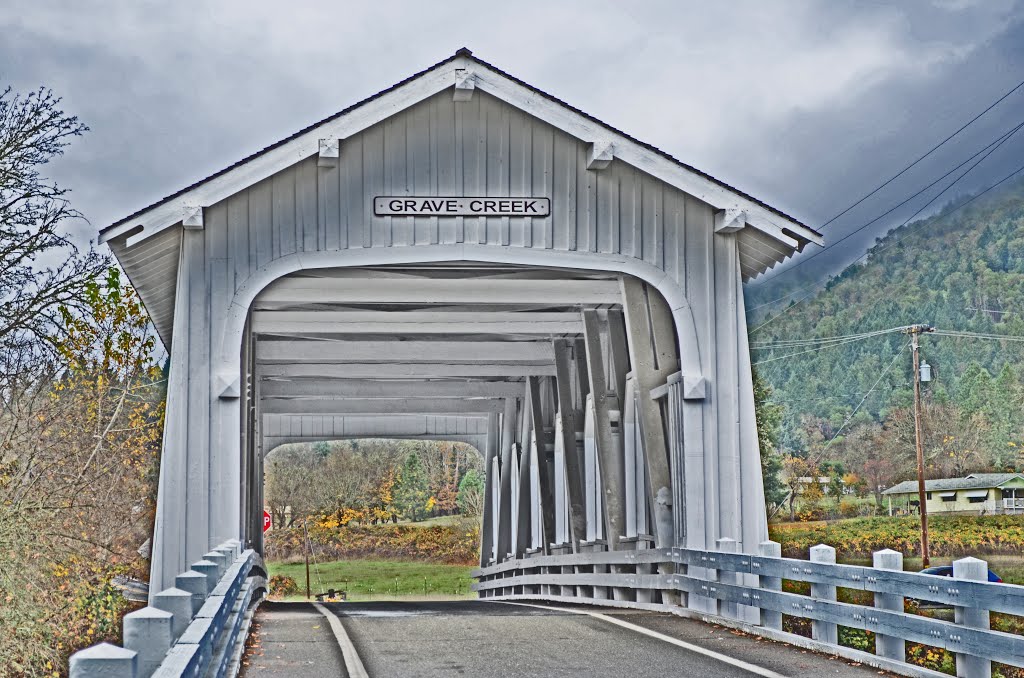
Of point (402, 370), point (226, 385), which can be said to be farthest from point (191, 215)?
point (402, 370)

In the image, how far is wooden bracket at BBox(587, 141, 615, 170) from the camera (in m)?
12.7

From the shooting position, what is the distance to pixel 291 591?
49656 mm

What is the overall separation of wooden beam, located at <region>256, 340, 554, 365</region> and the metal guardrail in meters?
11.7

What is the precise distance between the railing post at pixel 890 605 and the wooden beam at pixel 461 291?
728cm

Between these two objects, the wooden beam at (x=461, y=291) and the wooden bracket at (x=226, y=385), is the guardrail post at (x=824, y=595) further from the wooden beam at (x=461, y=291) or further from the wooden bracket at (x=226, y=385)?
the wooden beam at (x=461, y=291)

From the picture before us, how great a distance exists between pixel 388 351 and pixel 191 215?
26.7 feet

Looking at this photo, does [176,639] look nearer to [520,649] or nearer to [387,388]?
[520,649]

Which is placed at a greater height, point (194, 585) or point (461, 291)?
point (461, 291)

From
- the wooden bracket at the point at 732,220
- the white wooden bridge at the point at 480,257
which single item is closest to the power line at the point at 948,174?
the white wooden bridge at the point at 480,257

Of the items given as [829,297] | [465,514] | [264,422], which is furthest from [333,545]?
[829,297]

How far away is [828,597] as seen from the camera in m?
8.89

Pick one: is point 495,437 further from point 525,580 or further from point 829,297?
point 829,297

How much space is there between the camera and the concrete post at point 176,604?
15.9ft

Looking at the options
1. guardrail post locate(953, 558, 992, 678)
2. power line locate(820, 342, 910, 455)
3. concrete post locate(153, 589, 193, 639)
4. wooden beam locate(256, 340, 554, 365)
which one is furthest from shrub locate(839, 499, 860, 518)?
concrete post locate(153, 589, 193, 639)
